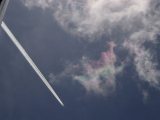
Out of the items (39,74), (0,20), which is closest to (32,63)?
(39,74)

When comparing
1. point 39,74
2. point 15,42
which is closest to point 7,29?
point 15,42

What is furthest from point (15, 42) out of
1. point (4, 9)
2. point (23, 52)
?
point (4, 9)

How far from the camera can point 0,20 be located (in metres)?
89.9

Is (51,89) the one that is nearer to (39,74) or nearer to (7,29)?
(39,74)

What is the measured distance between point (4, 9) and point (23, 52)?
1076cm

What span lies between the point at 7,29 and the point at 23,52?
684 cm

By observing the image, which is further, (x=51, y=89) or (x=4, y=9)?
→ (x=51, y=89)

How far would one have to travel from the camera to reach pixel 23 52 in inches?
3863

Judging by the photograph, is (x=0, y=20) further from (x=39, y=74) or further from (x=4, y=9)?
(x=39, y=74)

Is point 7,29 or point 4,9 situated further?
point 7,29

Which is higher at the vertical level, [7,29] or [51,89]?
[7,29]

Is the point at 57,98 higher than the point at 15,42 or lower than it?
lower

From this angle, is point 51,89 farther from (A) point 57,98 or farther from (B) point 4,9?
(B) point 4,9

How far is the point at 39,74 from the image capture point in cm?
10000
